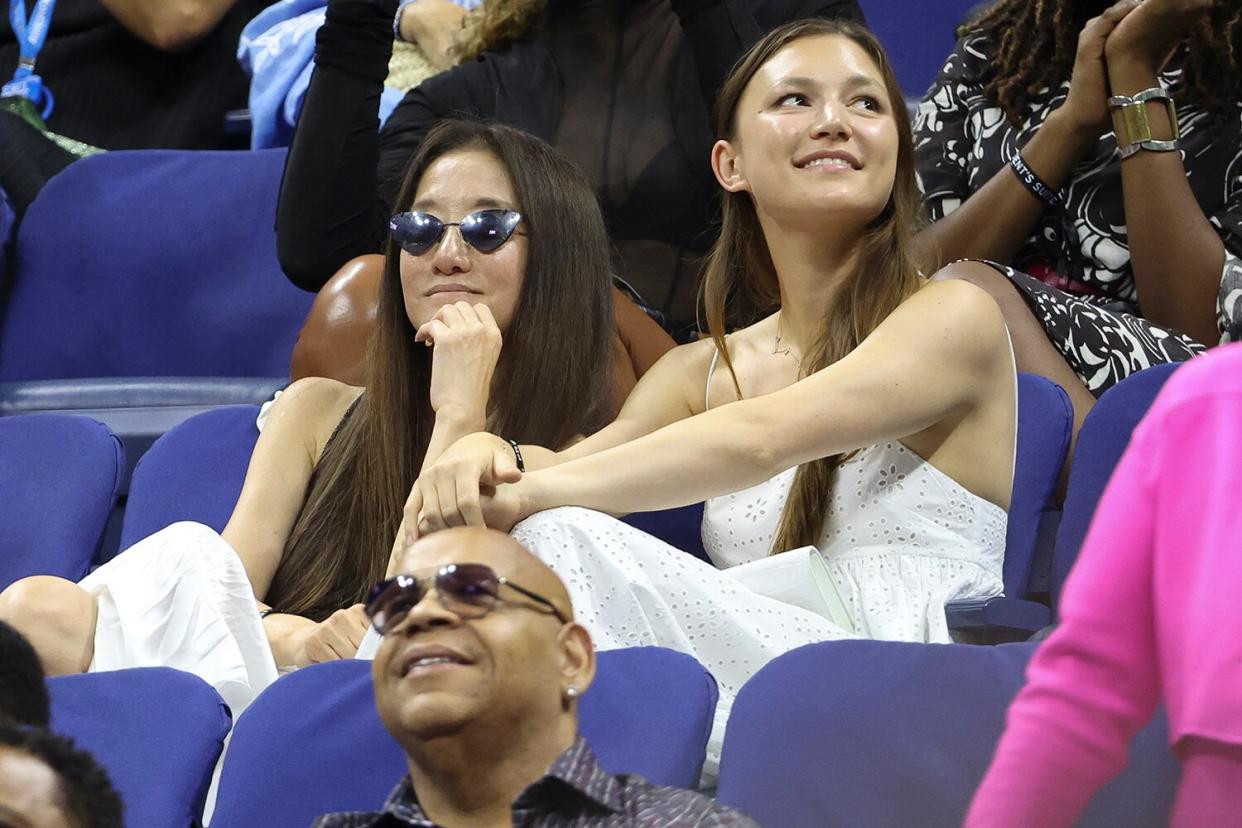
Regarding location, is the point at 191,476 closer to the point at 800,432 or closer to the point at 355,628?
the point at 355,628

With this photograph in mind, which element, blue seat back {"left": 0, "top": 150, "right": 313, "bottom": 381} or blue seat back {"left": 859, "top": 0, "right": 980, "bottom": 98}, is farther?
blue seat back {"left": 859, "top": 0, "right": 980, "bottom": 98}

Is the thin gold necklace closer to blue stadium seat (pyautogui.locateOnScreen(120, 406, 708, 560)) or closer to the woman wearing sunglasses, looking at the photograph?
the woman wearing sunglasses

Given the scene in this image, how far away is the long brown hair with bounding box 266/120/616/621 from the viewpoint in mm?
1918

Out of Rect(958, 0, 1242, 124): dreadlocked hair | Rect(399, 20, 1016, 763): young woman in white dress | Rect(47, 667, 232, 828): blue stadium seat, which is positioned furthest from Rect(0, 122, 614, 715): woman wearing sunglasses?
Rect(958, 0, 1242, 124): dreadlocked hair

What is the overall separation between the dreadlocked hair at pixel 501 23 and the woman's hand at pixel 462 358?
820 mm

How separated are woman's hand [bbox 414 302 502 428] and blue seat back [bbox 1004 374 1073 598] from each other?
0.54m

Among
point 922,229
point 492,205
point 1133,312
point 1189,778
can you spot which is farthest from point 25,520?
point 1189,778

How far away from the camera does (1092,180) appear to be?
6.90ft

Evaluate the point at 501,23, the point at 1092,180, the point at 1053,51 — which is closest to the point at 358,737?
the point at 1092,180

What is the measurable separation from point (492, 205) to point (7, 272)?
1.27 m

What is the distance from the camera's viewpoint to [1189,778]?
2.48ft

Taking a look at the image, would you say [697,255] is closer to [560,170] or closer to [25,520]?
[560,170]

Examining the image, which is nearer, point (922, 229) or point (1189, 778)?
point (1189, 778)

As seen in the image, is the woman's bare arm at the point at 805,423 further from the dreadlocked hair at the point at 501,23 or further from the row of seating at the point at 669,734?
the dreadlocked hair at the point at 501,23
